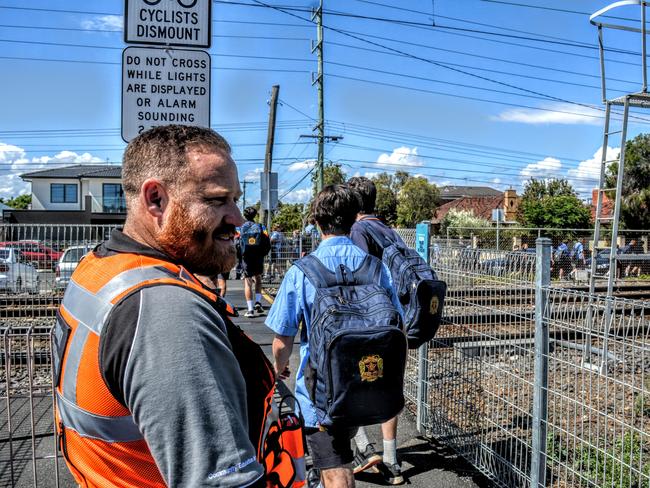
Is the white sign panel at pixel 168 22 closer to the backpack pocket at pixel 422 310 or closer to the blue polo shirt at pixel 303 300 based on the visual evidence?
the blue polo shirt at pixel 303 300

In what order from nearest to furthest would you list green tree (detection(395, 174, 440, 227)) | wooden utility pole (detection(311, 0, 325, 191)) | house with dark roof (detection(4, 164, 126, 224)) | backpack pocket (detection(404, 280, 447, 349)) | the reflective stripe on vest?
the reflective stripe on vest → backpack pocket (detection(404, 280, 447, 349)) → wooden utility pole (detection(311, 0, 325, 191)) → house with dark roof (detection(4, 164, 126, 224)) → green tree (detection(395, 174, 440, 227))

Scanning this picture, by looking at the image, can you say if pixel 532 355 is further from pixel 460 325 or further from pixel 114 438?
pixel 114 438

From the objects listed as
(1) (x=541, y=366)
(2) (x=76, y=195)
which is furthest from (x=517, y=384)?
(2) (x=76, y=195)

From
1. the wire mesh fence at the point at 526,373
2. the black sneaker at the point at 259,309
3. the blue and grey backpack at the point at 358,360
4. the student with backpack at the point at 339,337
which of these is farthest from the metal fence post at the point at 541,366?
the black sneaker at the point at 259,309

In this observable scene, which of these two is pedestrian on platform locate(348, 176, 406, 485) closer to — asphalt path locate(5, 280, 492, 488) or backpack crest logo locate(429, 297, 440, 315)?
Answer: asphalt path locate(5, 280, 492, 488)

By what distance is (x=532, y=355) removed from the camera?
4012 mm

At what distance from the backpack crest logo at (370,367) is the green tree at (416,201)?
58942 mm

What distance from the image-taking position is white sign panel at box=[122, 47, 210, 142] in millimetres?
3789

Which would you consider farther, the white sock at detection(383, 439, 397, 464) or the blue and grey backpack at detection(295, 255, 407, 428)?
the white sock at detection(383, 439, 397, 464)

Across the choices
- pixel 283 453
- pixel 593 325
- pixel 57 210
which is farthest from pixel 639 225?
pixel 57 210

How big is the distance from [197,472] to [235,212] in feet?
2.33

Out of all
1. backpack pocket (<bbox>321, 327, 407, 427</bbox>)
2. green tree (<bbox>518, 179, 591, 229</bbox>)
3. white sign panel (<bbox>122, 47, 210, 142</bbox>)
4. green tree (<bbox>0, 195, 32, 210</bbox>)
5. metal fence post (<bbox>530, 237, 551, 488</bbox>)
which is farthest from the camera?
green tree (<bbox>0, 195, 32, 210</bbox>)

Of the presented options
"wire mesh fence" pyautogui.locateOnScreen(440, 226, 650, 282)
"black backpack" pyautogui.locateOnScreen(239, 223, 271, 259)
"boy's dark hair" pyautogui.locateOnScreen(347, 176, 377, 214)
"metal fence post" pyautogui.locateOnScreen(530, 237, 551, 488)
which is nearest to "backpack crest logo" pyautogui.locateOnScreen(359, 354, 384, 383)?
"metal fence post" pyautogui.locateOnScreen(530, 237, 551, 488)

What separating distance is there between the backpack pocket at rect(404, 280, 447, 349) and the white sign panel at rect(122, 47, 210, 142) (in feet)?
6.20
